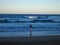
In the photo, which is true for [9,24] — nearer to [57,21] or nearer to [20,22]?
[20,22]

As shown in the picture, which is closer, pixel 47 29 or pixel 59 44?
pixel 59 44

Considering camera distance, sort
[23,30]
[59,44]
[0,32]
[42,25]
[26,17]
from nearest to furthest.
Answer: [59,44] < [0,32] < [23,30] < [26,17] < [42,25]

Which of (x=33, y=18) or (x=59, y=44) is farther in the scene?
(x=33, y=18)

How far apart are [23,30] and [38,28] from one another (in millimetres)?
391

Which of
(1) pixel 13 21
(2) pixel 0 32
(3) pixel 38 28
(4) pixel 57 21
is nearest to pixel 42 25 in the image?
(3) pixel 38 28

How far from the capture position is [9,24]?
2508mm

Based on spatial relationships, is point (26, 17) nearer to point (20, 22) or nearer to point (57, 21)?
point (20, 22)

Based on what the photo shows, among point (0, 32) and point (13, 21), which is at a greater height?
point (13, 21)

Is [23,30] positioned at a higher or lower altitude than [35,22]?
lower

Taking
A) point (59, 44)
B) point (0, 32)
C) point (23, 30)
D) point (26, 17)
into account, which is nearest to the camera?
point (59, 44)

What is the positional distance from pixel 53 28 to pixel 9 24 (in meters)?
1.02

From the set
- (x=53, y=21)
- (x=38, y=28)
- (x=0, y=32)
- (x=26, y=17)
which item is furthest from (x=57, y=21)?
(x=0, y=32)

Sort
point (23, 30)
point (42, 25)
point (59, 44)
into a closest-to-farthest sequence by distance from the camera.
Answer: point (59, 44) < point (23, 30) < point (42, 25)

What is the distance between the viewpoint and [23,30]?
7.99 ft
